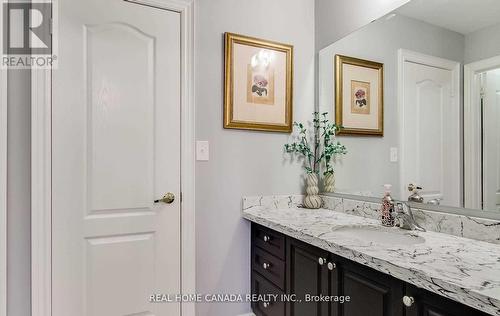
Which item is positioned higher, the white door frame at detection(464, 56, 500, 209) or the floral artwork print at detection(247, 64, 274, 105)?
the floral artwork print at detection(247, 64, 274, 105)

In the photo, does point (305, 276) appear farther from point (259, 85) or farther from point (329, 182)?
point (259, 85)

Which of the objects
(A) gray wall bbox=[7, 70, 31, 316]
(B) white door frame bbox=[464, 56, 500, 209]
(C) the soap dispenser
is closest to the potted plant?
(C) the soap dispenser

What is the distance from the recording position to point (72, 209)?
5.10 ft

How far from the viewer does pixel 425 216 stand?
4.64ft

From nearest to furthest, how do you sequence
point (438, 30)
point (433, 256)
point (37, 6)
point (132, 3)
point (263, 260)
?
1. point (433, 256)
2. point (438, 30)
3. point (37, 6)
4. point (132, 3)
5. point (263, 260)

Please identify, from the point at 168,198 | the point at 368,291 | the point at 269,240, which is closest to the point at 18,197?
the point at 168,198

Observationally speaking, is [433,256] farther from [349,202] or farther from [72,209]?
[72,209]

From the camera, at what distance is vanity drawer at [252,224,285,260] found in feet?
5.25

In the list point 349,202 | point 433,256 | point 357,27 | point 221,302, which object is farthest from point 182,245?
point 357,27

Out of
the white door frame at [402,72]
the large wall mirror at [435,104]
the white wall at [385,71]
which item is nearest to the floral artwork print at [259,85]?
the white wall at [385,71]

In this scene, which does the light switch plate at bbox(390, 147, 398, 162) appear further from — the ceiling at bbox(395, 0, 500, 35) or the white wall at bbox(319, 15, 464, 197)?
the ceiling at bbox(395, 0, 500, 35)

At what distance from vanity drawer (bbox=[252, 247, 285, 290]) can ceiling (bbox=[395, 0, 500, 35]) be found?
1.44 metres

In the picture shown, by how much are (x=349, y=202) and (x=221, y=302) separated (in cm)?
104

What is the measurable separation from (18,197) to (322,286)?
1564mm
